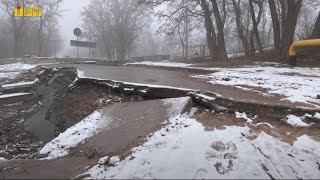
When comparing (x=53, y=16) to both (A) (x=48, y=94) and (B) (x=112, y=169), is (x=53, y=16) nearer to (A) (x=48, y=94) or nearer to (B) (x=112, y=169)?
(A) (x=48, y=94)

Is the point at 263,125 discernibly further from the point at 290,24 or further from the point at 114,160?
the point at 290,24

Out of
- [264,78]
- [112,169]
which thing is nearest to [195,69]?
[264,78]

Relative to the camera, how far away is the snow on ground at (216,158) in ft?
9.18

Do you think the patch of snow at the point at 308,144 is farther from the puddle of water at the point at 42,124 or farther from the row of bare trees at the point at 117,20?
the row of bare trees at the point at 117,20

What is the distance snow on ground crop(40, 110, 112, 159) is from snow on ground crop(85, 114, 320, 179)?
0.92m

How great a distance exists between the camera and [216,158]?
3012 mm

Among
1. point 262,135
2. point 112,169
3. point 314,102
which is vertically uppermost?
point 314,102

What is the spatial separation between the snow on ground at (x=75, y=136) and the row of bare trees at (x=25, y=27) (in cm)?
3424

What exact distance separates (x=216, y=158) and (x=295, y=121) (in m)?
1.49

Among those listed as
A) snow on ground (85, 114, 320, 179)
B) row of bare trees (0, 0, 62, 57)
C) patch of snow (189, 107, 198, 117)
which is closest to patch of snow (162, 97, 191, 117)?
patch of snow (189, 107, 198, 117)

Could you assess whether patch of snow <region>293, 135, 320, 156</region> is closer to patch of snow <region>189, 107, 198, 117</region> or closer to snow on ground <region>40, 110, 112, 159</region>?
patch of snow <region>189, 107, 198, 117</region>

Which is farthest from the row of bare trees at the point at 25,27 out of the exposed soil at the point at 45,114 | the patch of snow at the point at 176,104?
the patch of snow at the point at 176,104

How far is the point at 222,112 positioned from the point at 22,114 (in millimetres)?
4698

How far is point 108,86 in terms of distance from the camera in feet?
21.8
